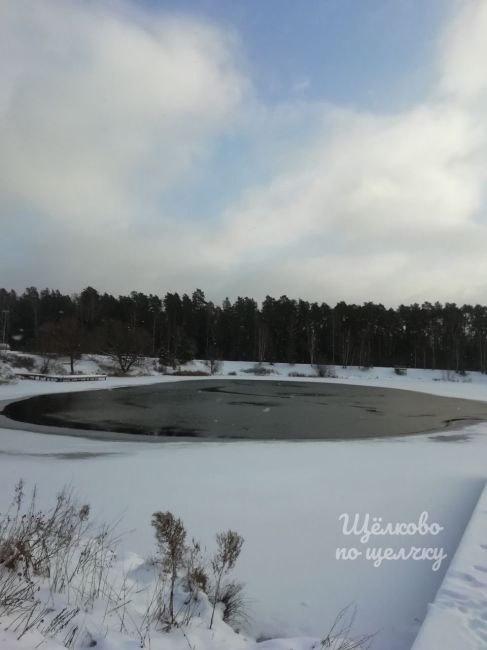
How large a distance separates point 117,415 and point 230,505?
1164 cm

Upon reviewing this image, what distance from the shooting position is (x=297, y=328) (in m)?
77.4

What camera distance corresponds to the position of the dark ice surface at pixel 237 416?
13.5 m

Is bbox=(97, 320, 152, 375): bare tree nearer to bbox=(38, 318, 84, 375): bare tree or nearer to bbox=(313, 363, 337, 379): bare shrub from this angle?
bbox=(38, 318, 84, 375): bare tree

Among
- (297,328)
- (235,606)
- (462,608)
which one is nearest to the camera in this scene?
(462,608)

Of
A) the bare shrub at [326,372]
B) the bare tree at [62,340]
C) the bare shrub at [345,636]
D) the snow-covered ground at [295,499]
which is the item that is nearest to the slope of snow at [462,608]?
the snow-covered ground at [295,499]

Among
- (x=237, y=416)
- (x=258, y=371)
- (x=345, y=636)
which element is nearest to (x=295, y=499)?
→ (x=345, y=636)

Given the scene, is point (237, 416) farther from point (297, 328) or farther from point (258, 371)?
point (297, 328)

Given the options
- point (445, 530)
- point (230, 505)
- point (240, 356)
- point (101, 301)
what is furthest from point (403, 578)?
point (101, 301)

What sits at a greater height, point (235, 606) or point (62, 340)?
point (62, 340)

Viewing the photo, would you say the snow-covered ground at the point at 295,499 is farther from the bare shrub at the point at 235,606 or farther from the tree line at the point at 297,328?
the tree line at the point at 297,328

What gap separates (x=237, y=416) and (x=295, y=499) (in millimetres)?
10811

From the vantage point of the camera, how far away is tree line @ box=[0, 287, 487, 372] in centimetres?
7162

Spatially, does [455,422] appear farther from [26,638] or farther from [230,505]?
[26,638]

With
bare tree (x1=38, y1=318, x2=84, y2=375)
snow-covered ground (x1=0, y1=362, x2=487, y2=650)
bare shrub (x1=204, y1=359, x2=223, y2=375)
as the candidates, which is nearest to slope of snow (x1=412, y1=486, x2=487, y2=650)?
snow-covered ground (x1=0, y1=362, x2=487, y2=650)
